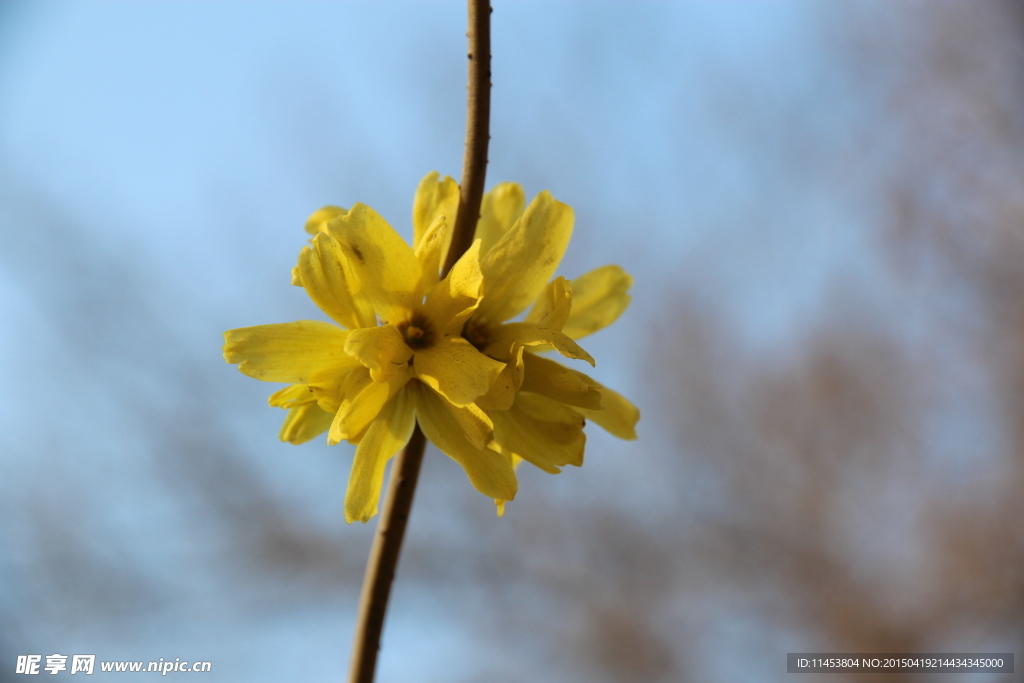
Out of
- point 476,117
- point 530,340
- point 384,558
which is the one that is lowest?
point 384,558

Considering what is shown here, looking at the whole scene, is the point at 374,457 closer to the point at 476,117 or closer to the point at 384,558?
the point at 384,558

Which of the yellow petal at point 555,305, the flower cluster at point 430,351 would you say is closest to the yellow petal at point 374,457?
the flower cluster at point 430,351

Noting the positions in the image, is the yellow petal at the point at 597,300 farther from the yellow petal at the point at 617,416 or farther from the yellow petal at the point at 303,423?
the yellow petal at the point at 303,423

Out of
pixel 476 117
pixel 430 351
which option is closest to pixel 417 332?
pixel 430 351

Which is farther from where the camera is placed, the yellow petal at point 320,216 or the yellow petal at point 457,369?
the yellow petal at point 320,216

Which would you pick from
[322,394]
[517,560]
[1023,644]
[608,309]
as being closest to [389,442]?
[322,394]
